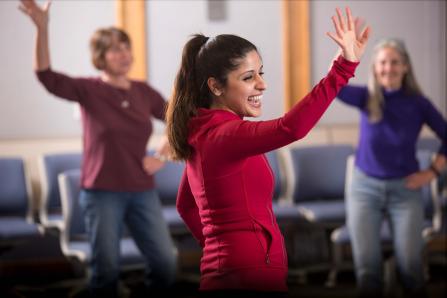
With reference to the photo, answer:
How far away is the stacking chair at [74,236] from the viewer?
10.7ft

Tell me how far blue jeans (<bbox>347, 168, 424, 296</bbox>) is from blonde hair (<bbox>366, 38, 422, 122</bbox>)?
0.23 m

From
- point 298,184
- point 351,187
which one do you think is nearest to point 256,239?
Result: point 351,187

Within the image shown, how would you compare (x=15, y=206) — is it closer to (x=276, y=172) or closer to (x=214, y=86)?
(x=276, y=172)

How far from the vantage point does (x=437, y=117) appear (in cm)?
281

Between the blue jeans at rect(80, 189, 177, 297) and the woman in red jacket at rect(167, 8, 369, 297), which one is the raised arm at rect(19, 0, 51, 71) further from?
the blue jeans at rect(80, 189, 177, 297)

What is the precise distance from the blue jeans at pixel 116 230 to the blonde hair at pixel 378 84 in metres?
0.84

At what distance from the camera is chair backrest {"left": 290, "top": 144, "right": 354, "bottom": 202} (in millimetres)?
4086

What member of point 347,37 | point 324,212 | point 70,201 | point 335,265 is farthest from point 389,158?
point 347,37

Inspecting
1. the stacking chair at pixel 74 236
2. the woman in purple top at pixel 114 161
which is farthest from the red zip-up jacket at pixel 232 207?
the stacking chair at pixel 74 236

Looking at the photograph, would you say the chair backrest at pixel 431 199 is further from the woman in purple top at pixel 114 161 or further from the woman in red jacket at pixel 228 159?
the woman in red jacket at pixel 228 159

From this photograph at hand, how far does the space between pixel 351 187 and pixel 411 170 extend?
222mm

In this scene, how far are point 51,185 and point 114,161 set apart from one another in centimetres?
109

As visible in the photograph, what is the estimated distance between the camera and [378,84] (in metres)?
2.80

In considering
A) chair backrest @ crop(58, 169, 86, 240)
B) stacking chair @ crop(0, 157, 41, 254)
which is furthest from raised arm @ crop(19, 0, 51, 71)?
stacking chair @ crop(0, 157, 41, 254)
